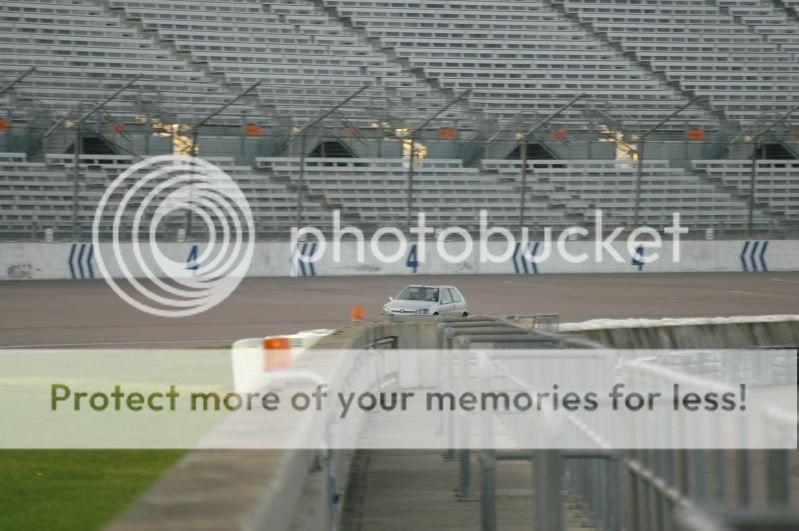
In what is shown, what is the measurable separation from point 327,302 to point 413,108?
2169cm

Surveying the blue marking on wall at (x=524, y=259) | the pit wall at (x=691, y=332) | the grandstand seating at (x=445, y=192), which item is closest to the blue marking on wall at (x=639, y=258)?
the grandstand seating at (x=445, y=192)

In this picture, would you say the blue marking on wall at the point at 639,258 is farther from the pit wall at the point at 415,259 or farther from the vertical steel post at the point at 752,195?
the vertical steel post at the point at 752,195

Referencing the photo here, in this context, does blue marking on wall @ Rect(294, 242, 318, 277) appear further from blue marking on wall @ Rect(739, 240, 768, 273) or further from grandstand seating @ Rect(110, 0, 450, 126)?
blue marking on wall @ Rect(739, 240, 768, 273)

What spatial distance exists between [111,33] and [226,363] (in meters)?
39.1

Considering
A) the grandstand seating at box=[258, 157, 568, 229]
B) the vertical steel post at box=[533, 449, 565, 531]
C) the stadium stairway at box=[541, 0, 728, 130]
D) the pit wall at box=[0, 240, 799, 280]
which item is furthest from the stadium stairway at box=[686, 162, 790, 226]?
the vertical steel post at box=[533, 449, 565, 531]

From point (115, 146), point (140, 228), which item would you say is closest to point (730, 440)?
point (140, 228)

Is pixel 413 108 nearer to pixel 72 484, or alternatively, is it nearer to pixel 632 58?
pixel 632 58

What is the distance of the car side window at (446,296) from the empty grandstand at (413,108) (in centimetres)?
1715

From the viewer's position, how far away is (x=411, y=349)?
51.0 feet

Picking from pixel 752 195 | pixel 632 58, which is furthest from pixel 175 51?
pixel 752 195

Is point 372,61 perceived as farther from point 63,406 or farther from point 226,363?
point 63,406

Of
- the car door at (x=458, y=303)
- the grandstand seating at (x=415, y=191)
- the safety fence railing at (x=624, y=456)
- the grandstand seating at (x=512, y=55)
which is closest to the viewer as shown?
the safety fence railing at (x=624, y=456)

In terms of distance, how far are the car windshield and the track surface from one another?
144 centimetres

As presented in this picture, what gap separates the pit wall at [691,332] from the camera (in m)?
18.2
